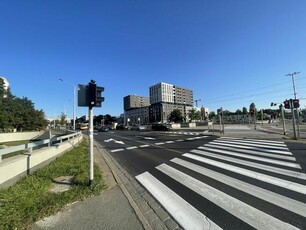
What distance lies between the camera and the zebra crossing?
3914 mm

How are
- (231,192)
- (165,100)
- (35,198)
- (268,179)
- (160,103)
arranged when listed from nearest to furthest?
1. (35,198)
2. (231,192)
3. (268,179)
4. (160,103)
5. (165,100)

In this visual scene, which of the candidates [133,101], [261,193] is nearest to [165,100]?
[133,101]

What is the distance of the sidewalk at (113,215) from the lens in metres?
3.79

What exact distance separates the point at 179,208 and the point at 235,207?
119 centimetres

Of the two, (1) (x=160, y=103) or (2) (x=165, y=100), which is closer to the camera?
(1) (x=160, y=103)

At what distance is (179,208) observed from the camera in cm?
456

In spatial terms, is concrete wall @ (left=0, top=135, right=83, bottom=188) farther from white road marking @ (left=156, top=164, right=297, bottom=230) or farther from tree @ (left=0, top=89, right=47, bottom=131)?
tree @ (left=0, top=89, right=47, bottom=131)

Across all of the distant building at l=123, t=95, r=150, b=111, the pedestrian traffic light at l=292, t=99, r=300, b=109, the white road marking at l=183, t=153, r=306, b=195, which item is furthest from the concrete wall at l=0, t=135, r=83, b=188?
the distant building at l=123, t=95, r=150, b=111

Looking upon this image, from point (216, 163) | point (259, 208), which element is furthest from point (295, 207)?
point (216, 163)

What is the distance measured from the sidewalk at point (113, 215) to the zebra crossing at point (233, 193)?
0.35 meters

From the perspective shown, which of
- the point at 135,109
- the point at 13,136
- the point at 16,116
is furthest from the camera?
the point at 135,109

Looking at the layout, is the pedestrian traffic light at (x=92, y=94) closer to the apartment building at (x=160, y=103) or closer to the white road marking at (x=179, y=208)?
the white road marking at (x=179, y=208)

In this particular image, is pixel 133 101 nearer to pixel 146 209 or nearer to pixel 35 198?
pixel 35 198

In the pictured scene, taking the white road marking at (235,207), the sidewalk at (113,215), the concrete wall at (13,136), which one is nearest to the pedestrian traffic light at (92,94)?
the sidewalk at (113,215)
